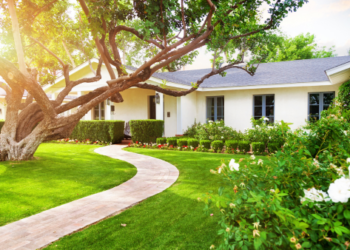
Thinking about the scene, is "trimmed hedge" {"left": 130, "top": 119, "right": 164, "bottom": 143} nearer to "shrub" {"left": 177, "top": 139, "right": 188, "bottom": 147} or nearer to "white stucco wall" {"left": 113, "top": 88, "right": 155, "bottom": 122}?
"shrub" {"left": 177, "top": 139, "right": 188, "bottom": 147}

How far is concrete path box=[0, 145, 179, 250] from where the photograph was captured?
3.43 m

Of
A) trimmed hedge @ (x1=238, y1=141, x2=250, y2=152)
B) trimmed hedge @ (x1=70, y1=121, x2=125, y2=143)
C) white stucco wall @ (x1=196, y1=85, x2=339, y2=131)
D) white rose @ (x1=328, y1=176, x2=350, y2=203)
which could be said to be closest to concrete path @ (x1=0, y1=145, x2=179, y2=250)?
white rose @ (x1=328, y1=176, x2=350, y2=203)

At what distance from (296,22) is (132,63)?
2186 cm

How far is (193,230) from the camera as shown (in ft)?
12.0

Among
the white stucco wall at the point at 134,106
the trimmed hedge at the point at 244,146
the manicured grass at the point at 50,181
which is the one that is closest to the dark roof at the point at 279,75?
the white stucco wall at the point at 134,106

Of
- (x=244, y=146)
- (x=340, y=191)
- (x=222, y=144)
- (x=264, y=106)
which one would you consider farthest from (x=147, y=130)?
(x=340, y=191)

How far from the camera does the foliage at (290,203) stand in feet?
5.24

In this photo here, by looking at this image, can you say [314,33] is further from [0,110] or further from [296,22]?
[0,110]

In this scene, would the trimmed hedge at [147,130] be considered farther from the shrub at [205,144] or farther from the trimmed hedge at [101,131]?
the shrub at [205,144]

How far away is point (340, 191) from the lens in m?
1.57

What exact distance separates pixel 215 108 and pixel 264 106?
9.83 ft

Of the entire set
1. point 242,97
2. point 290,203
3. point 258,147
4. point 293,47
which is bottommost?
point 258,147

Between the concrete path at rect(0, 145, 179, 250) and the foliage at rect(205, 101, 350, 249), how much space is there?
264cm

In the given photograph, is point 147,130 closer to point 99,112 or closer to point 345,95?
point 99,112
